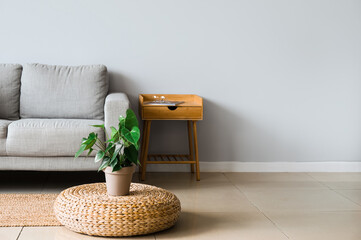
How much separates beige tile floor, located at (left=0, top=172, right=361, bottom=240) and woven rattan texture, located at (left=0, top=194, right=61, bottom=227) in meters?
0.09

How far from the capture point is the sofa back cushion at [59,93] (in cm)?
385

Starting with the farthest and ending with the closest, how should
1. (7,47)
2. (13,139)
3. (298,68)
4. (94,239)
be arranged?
(298,68) < (7,47) < (13,139) < (94,239)

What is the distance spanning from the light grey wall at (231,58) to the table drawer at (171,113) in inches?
16.7

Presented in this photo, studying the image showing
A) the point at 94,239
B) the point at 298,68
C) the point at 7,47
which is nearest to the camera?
the point at 94,239

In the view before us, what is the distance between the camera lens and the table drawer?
386cm

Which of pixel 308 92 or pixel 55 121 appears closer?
pixel 55 121

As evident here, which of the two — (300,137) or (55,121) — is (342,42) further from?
(55,121)

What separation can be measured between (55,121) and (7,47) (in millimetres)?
1039

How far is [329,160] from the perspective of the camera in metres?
4.48

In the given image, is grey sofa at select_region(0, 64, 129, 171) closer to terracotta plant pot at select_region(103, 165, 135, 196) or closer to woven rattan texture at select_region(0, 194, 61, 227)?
woven rattan texture at select_region(0, 194, 61, 227)

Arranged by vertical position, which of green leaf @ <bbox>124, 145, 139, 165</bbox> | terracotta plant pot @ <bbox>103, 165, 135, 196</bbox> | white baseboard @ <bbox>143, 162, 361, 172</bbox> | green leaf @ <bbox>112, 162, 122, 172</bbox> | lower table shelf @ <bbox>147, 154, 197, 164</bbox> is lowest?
white baseboard @ <bbox>143, 162, 361, 172</bbox>

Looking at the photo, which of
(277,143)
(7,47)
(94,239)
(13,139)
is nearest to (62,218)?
(94,239)

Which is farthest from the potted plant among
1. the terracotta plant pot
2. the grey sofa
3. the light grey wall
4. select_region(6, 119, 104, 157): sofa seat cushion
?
the light grey wall

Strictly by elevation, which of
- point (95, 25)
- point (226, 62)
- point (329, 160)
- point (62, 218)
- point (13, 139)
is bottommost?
point (329, 160)
